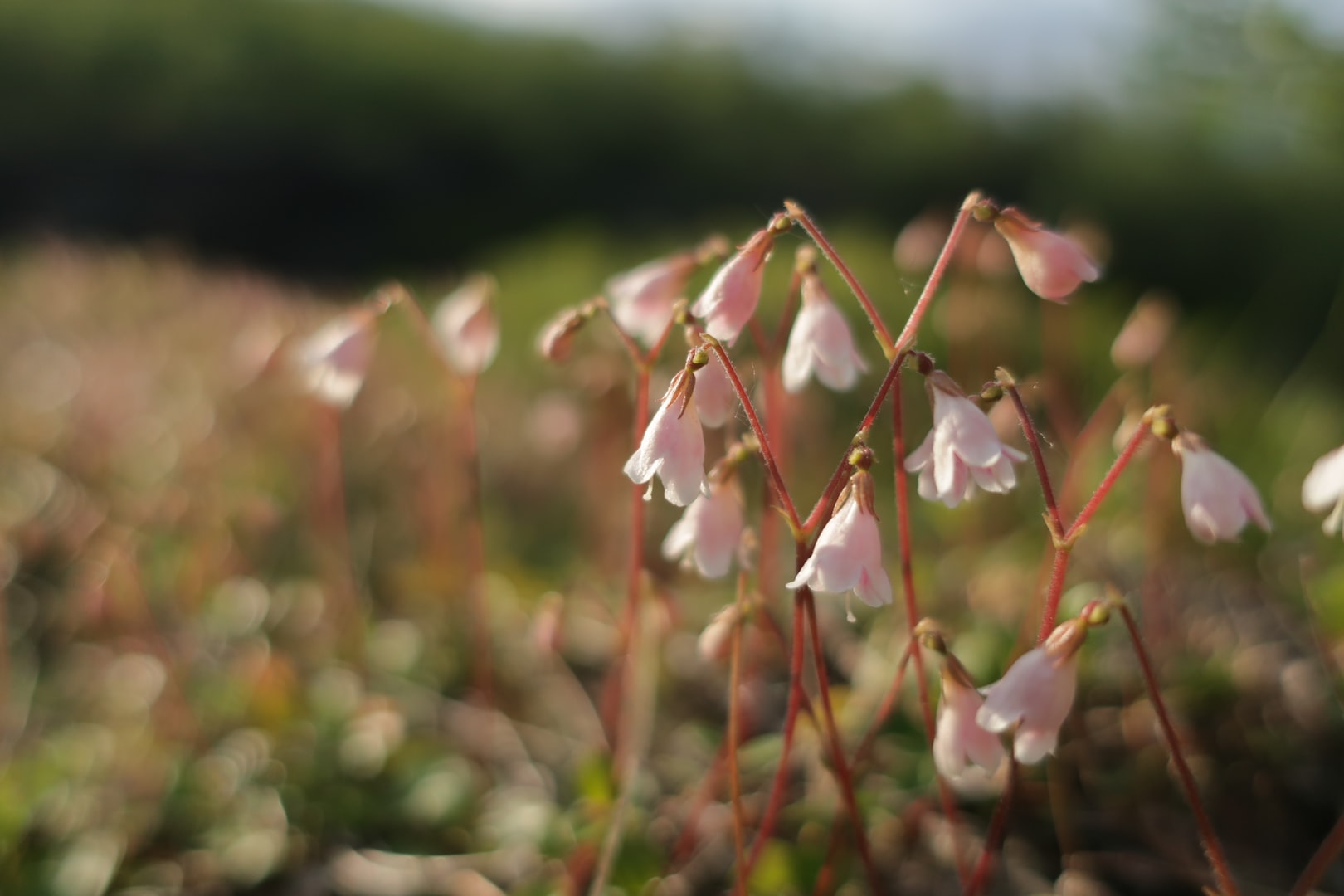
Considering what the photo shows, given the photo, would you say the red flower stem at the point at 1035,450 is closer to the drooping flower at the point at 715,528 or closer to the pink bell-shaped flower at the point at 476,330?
the drooping flower at the point at 715,528

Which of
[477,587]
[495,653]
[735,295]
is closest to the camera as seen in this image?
[735,295]

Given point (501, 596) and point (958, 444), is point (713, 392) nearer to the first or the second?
point (958, 444)

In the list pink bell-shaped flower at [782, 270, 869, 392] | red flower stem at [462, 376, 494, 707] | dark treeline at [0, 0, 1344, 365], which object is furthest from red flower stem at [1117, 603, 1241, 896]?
dark treeline at [0, 0, 1344, 365]

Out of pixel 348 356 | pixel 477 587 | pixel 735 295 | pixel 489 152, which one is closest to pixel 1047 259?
pixel 735 295

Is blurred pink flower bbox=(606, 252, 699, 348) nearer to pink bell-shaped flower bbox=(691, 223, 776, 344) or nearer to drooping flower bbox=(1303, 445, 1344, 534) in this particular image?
pink bell-shaped flower bbox=(691, 223, 776, 344)

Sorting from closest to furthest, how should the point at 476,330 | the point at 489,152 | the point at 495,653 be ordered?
the point at 476,330
the point at 495,653
the point at 489,152

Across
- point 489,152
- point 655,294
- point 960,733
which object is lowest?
point 960,733
